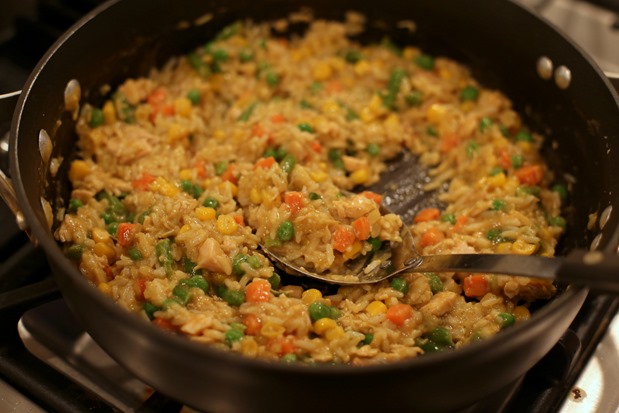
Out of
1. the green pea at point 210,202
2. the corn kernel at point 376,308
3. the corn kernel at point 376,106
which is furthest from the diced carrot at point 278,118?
the corn kernel at point 376,308

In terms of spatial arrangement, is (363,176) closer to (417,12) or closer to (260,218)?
(260,218)

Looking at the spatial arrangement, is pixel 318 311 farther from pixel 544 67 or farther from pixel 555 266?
pixel 544 67

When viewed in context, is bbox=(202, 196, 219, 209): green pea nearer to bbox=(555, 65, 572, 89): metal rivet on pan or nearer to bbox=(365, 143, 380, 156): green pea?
bbox=(365, 143, 380, 156): green pea

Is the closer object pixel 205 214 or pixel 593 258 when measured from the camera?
pixel 593 258

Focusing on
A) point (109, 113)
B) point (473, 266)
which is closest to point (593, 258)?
point (473, 266)

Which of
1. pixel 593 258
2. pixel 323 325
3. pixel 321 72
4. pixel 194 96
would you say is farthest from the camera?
pixel 321 72

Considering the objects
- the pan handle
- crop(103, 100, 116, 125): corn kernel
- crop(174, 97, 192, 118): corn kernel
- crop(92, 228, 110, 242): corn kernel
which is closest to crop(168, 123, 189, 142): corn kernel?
crop(174, 97, 192, 118): corn kernel
